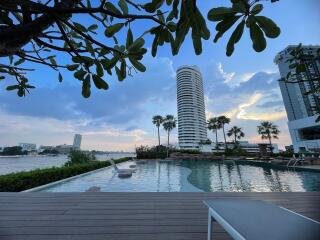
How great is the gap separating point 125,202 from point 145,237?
1.29m

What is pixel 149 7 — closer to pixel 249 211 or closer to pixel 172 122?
pixel 249 211

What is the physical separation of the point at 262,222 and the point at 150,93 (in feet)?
56.5

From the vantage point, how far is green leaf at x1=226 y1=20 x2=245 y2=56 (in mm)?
780

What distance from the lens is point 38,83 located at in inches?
66.9

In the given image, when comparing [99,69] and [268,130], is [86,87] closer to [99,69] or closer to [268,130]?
[99,69]

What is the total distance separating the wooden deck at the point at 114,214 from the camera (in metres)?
1.96

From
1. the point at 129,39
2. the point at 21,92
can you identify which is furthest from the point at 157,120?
the point at 129,39

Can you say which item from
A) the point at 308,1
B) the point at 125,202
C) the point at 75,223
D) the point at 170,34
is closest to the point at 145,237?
the point at 75,223

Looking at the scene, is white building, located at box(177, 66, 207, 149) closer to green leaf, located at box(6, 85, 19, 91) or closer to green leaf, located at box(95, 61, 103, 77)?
green leaf, located at box(6, 85, 19, 91)

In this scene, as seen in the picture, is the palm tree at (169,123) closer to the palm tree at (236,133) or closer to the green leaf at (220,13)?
the palm tree at (236,133)

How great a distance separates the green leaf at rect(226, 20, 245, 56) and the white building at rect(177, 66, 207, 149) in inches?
3185

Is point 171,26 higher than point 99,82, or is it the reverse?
point 171,26

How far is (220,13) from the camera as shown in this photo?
2.44 ft

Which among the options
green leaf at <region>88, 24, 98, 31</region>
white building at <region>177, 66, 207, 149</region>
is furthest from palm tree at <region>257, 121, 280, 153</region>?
green leaf at <region>88, 24, 98, 31</region>
